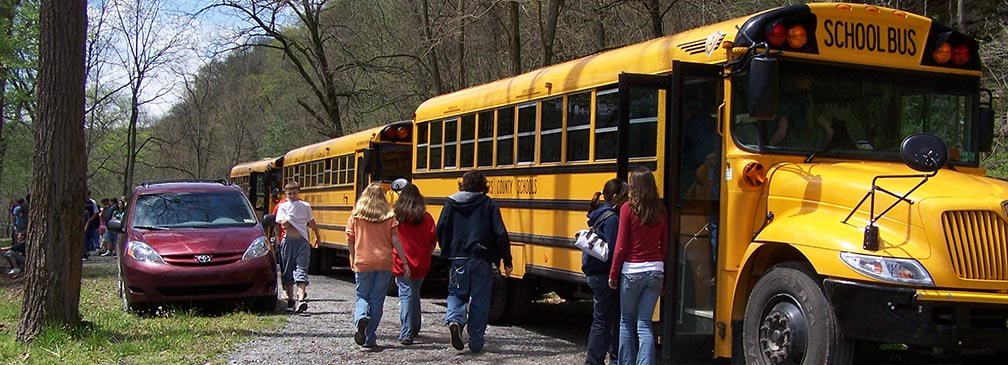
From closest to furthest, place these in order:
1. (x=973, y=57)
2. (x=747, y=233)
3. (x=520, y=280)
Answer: (x=747, y=233), (x=973, y=57), (x=520, y=280)

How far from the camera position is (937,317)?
16.5ft

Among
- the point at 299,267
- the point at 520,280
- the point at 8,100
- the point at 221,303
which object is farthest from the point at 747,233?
the point at 8,100

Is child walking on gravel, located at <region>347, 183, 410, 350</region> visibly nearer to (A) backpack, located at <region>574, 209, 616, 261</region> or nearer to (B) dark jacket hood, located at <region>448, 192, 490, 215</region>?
(B) dark jacket hood, located at <region>448, 192, 490, 215</region>

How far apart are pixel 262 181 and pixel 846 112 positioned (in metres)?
21.0

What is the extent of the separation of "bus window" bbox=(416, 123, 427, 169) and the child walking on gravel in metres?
3.47

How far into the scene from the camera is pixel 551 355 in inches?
316

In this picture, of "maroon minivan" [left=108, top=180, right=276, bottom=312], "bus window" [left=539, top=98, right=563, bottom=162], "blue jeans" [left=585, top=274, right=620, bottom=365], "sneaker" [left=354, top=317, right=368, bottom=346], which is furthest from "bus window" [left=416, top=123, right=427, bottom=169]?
"blue jeans" [left=585, top=274, right=620, bottom=365]

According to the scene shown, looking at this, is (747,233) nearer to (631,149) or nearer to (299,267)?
(631,149)

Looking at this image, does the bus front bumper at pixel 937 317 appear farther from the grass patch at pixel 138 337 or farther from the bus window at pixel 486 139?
the bus window at pixel 486 139

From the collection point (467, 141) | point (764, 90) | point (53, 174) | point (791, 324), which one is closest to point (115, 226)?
point (53, 174)

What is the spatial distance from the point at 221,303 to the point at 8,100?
16263mm

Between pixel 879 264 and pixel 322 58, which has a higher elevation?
pixel 322 58

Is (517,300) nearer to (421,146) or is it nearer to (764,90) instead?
(421,146)

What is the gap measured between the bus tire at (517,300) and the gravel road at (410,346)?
0.14 metres
